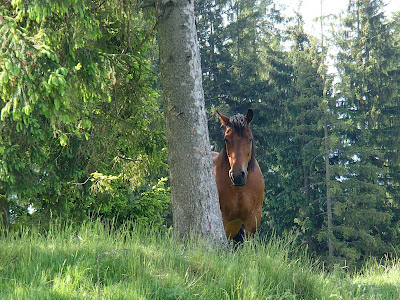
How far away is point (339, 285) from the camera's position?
17.6 feet

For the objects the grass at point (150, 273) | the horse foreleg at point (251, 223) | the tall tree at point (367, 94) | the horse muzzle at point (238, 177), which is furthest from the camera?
Result: the tall tree at point (367, 94)

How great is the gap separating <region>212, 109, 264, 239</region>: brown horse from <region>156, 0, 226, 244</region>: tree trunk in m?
1.63

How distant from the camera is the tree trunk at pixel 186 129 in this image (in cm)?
653

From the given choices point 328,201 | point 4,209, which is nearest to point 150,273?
point 4,209

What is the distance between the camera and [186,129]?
21.8ft

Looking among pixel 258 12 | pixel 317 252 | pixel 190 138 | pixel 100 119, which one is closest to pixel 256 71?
pixel 258 12

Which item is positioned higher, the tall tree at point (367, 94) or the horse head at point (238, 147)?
the tall tree at point (367, 94)

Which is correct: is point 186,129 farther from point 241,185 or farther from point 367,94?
point 367,94

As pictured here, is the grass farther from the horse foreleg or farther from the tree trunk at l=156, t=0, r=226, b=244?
the horse foreleg

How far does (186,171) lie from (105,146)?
3124 millimetres

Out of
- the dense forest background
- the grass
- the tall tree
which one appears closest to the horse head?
the grass

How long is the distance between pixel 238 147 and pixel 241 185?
0.65m

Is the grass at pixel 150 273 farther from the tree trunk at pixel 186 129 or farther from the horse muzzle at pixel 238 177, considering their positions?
the horse muzzle at pixel 238 177

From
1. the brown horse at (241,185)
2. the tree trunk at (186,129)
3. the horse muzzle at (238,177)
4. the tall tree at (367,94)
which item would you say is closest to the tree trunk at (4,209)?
the brown horse at (241,185)
